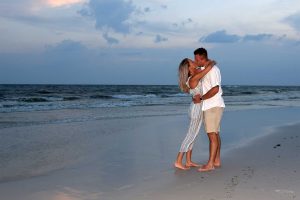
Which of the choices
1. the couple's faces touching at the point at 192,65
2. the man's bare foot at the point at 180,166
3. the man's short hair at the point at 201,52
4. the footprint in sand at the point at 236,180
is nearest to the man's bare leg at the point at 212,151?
the man's bare foot at the point at 180,166

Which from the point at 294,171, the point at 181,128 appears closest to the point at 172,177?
the point at 294,171

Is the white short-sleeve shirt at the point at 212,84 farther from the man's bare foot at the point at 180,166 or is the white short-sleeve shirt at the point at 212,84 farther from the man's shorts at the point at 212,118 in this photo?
the man's bare foot at the point at 180,166

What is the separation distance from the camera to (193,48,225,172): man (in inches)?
217

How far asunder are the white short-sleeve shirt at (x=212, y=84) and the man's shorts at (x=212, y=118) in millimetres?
55

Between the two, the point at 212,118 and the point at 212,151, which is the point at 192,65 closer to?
the point at 212,118

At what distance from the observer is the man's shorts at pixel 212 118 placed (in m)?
5.63

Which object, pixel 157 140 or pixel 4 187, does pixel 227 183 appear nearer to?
pixel 4 187

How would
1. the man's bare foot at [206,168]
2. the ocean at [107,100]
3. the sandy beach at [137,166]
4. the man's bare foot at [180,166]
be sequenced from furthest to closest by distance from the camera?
the ocean at [107,100], the man's bare foot at [180,166], the man's bare foot at [206,168], the sandy beach at [137,166]

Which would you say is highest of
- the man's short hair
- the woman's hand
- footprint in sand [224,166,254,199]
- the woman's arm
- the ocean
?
the man's short hair

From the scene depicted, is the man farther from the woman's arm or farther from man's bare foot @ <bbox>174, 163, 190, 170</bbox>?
man's bare foot @ <bbox>174, 163, 190, 170</bbox>

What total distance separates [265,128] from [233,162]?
5322mm

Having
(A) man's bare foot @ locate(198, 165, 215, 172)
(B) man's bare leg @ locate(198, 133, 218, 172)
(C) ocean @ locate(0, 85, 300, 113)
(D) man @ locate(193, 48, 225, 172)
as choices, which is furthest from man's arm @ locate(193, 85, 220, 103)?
(C) ocean @ locate(0, 85, 300, 113)

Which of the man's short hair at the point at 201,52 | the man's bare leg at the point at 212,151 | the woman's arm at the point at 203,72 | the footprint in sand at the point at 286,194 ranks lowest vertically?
the footprint in sand at the point at 286,194

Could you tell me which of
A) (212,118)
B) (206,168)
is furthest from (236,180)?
(212,118)
